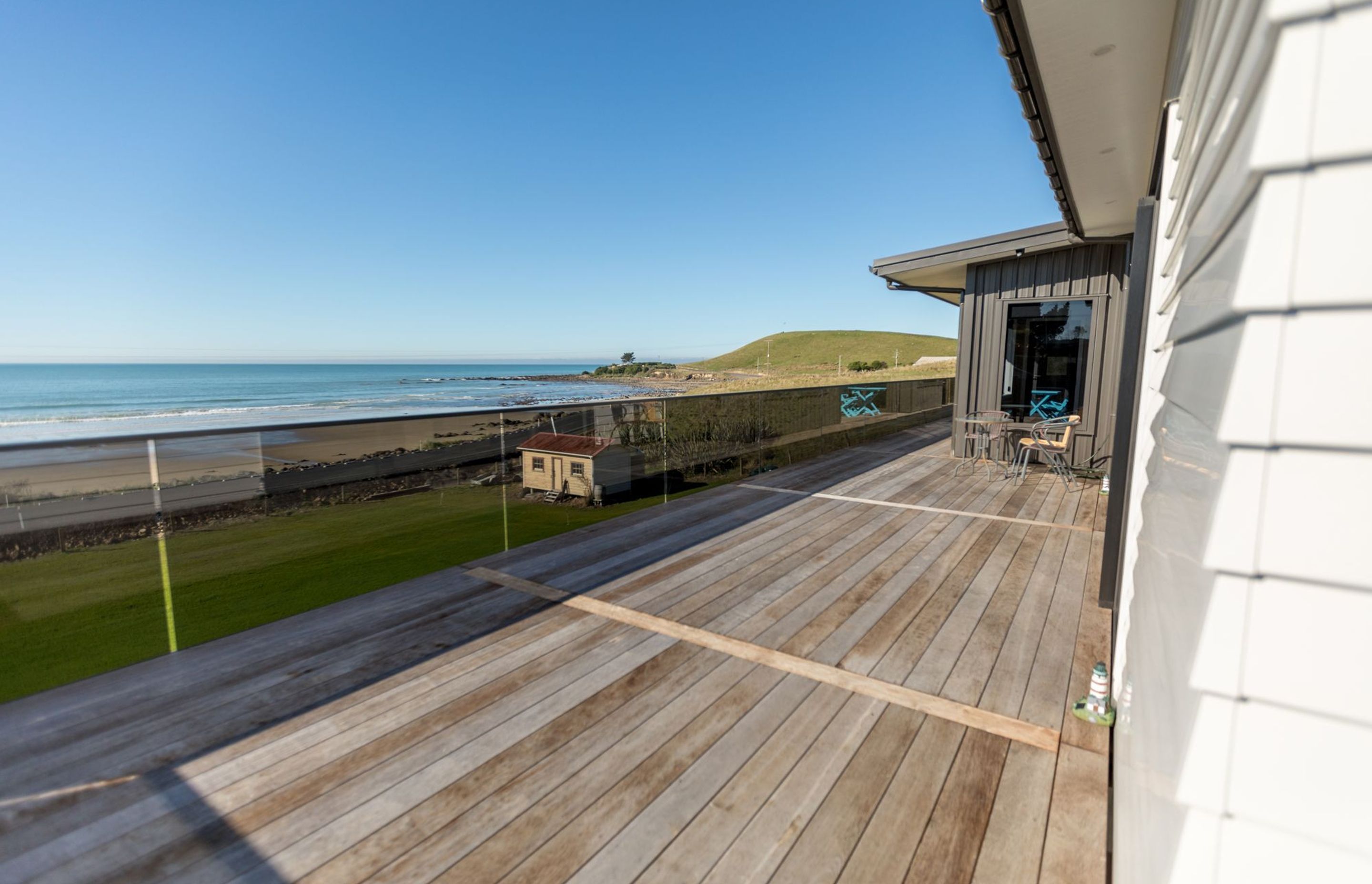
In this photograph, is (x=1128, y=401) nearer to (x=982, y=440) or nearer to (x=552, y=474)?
(x=552, y=474)

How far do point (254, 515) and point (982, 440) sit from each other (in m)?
7.33

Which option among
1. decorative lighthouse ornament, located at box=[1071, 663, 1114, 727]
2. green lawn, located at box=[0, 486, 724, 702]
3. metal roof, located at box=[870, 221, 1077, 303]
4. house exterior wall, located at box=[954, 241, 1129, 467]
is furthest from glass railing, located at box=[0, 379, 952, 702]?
house exterior wall, located at box=[954, 241, 1129, 467]

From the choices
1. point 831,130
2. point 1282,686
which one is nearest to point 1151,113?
point 1282,686

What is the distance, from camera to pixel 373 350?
180 feet

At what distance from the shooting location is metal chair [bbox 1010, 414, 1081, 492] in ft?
19.3

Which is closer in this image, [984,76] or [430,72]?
[984,76]

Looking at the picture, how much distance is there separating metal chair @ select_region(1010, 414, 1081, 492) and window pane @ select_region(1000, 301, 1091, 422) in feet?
0.72

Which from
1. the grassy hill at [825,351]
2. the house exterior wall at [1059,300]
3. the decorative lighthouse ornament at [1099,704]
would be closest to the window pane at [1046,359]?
the house exterior wall at [1059,300]

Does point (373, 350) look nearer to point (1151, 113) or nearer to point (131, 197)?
point (131, 197)

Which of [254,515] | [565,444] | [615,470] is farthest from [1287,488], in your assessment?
[615,470]

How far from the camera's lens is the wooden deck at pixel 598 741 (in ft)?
5.12

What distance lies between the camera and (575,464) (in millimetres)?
4238

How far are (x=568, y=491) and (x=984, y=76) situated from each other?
966cm

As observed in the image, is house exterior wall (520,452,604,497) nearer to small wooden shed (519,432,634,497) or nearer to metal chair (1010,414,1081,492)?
small wooden shed (519,432,634,497)
